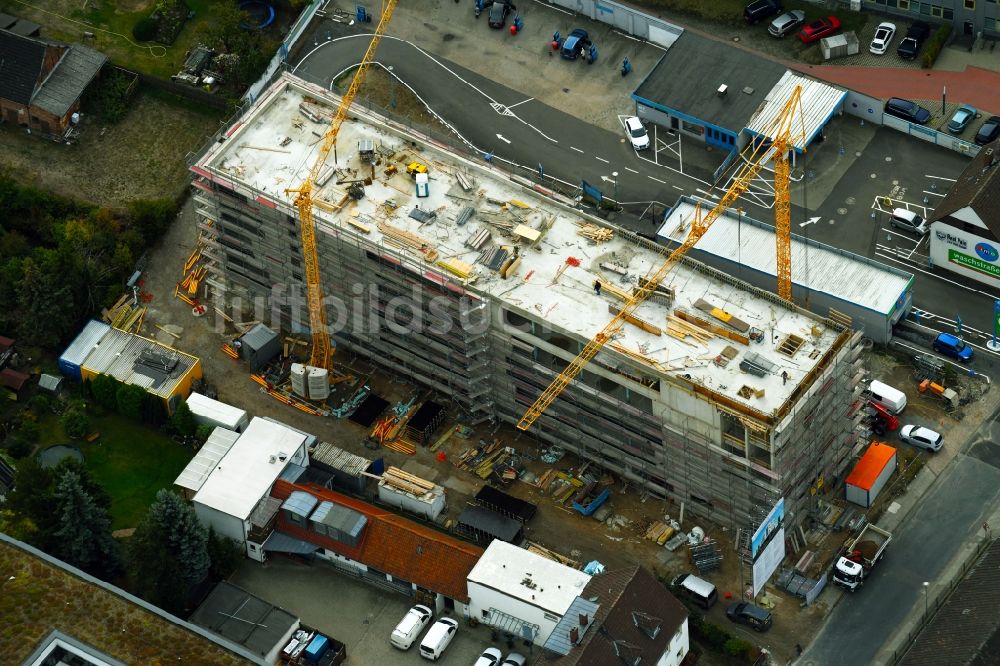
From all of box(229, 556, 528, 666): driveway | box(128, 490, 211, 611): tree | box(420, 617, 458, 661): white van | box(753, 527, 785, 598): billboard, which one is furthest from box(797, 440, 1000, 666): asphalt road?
box(128, 490, 211, 611): tree

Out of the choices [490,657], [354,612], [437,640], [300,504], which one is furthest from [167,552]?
[490,657]

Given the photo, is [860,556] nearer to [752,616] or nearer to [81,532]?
[752,616]

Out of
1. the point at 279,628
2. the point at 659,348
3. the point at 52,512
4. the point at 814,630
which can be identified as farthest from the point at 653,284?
the point at 52,512

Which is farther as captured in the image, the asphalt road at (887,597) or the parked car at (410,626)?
the parked car at (410,626)

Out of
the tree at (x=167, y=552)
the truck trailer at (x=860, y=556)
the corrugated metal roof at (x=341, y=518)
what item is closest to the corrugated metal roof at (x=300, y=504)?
the corrugated metal roof at (x=341, y=518)

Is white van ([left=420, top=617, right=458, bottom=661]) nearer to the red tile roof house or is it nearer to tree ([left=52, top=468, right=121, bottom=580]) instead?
the red tile roof house

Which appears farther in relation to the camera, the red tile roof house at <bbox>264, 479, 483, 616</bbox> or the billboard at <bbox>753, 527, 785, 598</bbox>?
the red tile roof house at <bbox>264, 479, 483, 616</bbox>

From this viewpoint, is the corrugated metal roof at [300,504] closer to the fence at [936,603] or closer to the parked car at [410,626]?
the parked car at [410,626]
